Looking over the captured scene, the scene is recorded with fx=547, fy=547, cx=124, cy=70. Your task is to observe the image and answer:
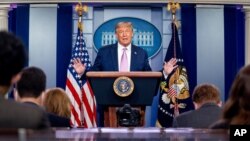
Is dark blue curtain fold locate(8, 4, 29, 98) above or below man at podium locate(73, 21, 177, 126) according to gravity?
above

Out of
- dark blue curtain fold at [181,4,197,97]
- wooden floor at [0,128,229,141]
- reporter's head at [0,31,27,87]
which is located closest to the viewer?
wooden floor at [0,128,229,141]

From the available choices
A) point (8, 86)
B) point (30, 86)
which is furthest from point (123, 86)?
→ point (8, 86)

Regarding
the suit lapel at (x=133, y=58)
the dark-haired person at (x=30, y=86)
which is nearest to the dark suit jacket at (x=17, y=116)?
the dark-haired person at (x=30, y=86)

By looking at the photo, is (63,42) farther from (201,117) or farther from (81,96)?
(201,117)

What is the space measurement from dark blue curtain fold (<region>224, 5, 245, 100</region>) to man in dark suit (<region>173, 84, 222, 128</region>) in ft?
15.6

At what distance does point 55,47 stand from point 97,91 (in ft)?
11.1

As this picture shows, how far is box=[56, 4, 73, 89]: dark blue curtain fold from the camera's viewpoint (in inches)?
339

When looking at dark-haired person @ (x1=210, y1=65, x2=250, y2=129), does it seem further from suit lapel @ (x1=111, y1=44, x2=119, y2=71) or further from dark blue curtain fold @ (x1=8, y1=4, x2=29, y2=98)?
dark blue curtain fold @ (x1=8, y1=4, x2=29, y2=98)

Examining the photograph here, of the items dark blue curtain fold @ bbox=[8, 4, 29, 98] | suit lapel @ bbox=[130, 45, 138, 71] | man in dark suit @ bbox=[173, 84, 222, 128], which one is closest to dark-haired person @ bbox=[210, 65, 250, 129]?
man in dark suit @ bbox=[173, 84, 222, 128]

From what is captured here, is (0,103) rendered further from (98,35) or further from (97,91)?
(98,35)

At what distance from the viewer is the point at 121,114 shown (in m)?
4.94

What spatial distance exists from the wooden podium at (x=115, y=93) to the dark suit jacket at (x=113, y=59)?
35.6 inches

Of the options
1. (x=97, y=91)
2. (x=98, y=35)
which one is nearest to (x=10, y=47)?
(x=97, y=91)

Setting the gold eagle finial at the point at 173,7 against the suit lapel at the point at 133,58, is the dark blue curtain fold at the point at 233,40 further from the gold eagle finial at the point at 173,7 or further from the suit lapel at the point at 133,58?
the suit lapel at the point at 133,58
